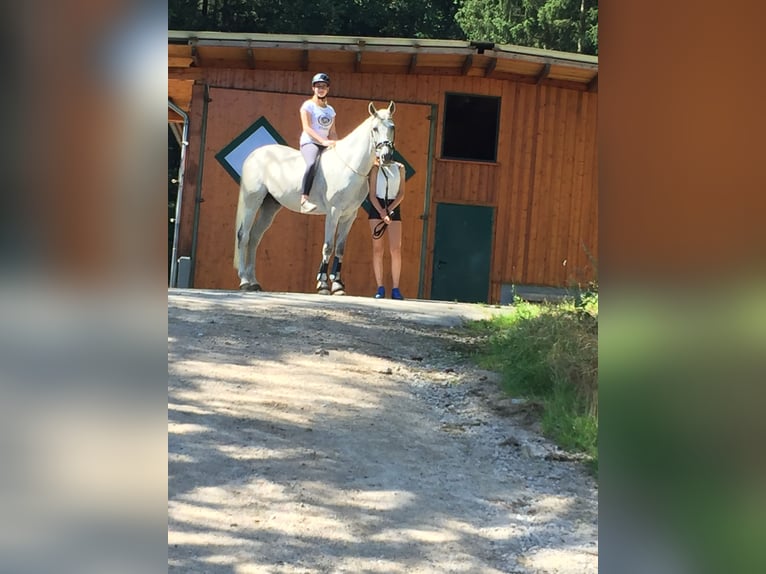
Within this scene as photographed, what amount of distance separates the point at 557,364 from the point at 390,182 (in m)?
5.43

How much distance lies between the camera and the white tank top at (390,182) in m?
10.6

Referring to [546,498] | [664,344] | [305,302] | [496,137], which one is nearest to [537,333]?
[546,498]

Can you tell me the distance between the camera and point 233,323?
7.22m

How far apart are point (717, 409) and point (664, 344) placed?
15 cm

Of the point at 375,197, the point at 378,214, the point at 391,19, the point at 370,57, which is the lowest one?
the point at 378,214

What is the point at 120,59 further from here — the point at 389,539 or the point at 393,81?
the point at 393,81

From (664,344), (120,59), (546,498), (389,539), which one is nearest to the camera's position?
(120,59)

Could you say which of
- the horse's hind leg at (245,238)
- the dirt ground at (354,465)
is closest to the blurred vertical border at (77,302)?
the dirt ground at (354,465)

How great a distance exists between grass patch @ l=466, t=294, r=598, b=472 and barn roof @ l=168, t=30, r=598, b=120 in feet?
19.6

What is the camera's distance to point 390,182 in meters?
10.9

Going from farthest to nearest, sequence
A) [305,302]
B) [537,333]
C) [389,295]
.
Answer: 1. [389,295]
2. [305,302]
3. [537,333]

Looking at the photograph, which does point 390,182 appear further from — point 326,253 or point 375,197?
point 326,253

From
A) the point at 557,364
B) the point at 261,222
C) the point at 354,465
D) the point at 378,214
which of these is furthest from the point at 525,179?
the point at 354,465

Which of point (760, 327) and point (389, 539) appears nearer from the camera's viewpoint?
point (760, 327)
